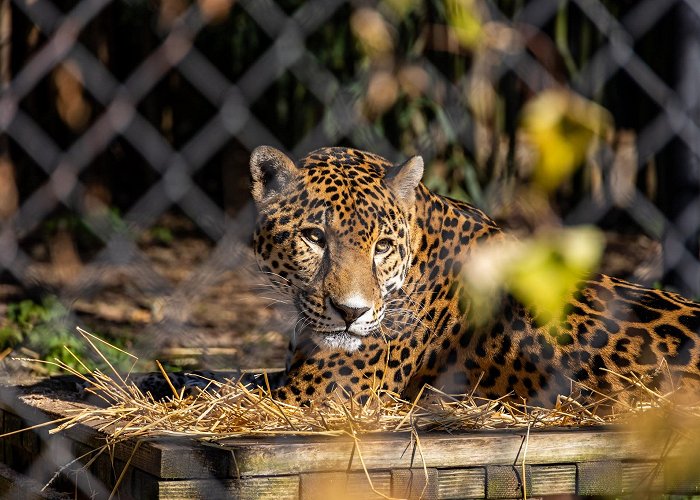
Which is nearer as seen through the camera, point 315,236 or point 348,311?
point 348,311

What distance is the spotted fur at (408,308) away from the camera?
325 centimetres

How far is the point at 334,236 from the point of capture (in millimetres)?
3348

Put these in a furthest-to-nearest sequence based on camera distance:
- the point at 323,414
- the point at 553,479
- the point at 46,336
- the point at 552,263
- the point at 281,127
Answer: the point at 281,127
the point at 46,336
the point at 323,414
the point at 553,479
the point at 552,263

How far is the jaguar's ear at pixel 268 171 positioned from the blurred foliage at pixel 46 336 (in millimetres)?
1341

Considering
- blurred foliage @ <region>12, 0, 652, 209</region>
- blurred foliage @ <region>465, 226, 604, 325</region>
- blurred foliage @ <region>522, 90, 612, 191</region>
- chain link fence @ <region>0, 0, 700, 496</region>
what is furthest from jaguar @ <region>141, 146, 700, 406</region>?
blurred foliage @ <region>12, 0, 652, 209</region>

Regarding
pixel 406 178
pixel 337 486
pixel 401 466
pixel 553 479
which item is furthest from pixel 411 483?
pixel 406 178

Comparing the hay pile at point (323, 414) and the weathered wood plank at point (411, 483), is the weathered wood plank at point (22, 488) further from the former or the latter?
the weathered wood plank at point (411, 483)

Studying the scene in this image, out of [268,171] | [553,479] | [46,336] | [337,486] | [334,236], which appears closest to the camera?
[337,486]

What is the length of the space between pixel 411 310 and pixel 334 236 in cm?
35

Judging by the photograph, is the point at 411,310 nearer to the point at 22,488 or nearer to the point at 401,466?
the point at 401,466

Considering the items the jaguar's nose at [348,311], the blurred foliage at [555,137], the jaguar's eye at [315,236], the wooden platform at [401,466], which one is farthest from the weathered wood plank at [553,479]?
the jaguar's eye at [315,236]

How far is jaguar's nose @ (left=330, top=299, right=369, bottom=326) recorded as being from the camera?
3.20 metres

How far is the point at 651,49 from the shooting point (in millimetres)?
6285

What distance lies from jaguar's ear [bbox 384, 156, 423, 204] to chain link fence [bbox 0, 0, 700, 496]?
456mm
